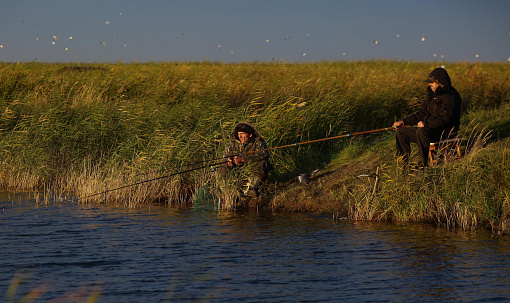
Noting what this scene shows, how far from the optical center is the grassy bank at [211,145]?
10.5 metres

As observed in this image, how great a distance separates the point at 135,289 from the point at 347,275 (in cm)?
228

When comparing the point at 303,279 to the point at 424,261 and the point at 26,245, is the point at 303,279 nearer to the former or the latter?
the point at 424,261

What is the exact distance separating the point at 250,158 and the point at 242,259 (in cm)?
404

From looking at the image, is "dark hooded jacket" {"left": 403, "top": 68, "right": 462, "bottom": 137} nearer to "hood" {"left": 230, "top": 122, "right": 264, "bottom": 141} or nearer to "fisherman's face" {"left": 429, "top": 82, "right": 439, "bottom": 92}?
"fisherman's face" {"left": 429, "top": 82, "right": 439, "bottom": 92}

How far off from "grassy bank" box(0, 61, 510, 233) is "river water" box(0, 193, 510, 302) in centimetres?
62

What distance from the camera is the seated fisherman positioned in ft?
39.8

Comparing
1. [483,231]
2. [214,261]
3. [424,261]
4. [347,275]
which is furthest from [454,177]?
[214,261]

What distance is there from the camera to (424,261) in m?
8.15

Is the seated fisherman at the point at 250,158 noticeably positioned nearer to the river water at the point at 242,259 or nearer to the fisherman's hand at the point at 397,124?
the river water at the point at 242,259

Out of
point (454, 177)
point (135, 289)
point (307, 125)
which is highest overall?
point (307, 125)

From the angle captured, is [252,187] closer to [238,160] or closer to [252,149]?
[238,160]

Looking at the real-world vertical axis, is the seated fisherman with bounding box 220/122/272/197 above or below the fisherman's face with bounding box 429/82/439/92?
below

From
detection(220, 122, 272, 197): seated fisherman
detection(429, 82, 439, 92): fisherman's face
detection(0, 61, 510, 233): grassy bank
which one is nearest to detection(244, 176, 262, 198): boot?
detection(220, 122, 272, 197): seated fisherman

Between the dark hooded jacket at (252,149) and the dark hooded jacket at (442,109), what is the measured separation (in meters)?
2.49
